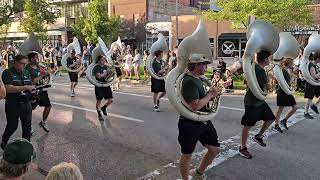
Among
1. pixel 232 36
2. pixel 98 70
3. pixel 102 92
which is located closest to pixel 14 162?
pixel 98 70

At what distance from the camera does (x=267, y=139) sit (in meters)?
8.02

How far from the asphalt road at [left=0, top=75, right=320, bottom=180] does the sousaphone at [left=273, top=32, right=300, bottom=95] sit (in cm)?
103

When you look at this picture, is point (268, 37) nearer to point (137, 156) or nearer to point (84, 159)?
point (137, 156)

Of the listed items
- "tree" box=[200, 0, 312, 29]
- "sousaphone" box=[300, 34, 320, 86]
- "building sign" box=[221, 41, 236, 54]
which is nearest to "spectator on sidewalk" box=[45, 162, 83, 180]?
"sousaphone" box=[300, 34, 320, 86]

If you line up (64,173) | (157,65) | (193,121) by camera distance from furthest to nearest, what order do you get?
(157,65) < (193,121) < (64,173)

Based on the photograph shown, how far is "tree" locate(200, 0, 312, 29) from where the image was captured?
18344 millimetres

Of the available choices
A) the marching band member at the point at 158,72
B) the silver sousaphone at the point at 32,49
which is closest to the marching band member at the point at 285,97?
the marching band member at the point at 158,72

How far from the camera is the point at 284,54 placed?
29.2ft

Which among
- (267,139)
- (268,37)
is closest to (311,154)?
(267,139)

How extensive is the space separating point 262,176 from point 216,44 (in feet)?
115

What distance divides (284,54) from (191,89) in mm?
4490

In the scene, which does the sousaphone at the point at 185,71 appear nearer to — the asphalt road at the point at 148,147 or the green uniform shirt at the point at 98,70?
the asphalt road at the point at 148,147

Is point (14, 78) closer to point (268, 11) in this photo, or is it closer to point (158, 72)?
point (158, 72)

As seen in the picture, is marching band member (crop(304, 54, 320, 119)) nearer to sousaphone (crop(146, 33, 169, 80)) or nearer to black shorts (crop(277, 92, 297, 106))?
black shorts (crop(277, 92, 297, 106))
